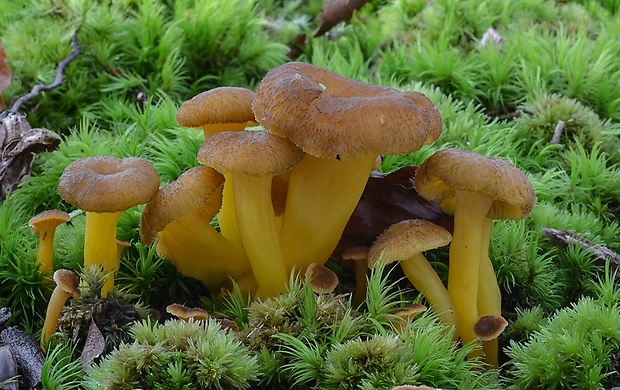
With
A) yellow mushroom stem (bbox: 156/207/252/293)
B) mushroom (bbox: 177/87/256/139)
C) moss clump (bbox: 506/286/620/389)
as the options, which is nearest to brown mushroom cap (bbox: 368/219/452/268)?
moss clump (bbox: 506/286/620/389)

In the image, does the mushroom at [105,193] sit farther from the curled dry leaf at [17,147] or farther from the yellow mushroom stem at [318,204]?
the curled dry leaf at [17,147]

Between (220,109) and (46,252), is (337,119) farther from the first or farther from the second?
(46,252)

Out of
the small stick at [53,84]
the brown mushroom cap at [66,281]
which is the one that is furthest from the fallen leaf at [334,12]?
the brown mushroom cap at [66,281]

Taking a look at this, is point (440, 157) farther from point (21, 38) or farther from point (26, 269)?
point (21, 38)

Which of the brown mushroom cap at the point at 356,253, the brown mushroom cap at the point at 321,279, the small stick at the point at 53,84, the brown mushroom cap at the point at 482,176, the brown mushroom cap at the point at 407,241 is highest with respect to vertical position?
the brown mushroom cap at the point at 482,176

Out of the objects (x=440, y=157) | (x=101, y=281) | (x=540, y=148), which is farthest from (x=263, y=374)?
(x=540, y=148)

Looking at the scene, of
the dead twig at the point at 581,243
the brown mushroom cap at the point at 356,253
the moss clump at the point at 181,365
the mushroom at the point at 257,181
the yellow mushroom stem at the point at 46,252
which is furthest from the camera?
the dead twig at the point at 581,243

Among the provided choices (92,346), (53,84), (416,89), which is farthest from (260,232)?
(53,84)

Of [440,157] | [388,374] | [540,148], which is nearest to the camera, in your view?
[388,374]
